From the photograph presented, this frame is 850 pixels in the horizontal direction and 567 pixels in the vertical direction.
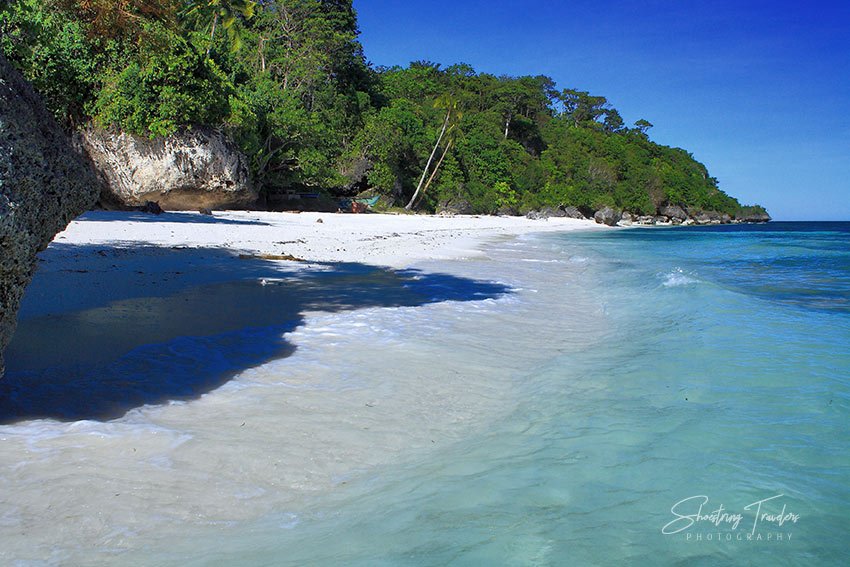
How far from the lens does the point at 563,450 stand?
2.97m

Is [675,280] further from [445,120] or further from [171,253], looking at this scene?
[445,120]

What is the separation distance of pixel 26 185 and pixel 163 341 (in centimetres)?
214

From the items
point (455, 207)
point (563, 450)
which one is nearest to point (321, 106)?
point (455, 207)

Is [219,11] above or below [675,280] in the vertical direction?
above

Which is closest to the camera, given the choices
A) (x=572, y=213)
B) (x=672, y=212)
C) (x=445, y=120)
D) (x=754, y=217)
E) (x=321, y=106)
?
(x=321, y=106)

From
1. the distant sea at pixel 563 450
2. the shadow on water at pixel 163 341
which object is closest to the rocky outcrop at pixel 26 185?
the shadow on water at pixel 163 341

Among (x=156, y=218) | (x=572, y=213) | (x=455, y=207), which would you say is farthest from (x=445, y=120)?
(x=156, y=218)

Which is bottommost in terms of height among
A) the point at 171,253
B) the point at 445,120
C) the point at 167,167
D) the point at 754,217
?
the point at 171,253

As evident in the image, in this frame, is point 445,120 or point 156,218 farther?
point 445,120

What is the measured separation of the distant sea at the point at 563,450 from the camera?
2.11 meters

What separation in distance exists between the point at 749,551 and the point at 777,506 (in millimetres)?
484

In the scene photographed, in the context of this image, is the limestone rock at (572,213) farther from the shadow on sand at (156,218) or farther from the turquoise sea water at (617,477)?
the turquoise sea water at (617,477)

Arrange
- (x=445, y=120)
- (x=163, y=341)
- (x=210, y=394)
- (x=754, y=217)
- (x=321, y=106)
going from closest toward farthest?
(x=210, y=394) < (x=163, y=341) < (x=321, y=106) < (x=445, y=120) < (x=754, y=217)

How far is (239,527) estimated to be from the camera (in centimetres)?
217
